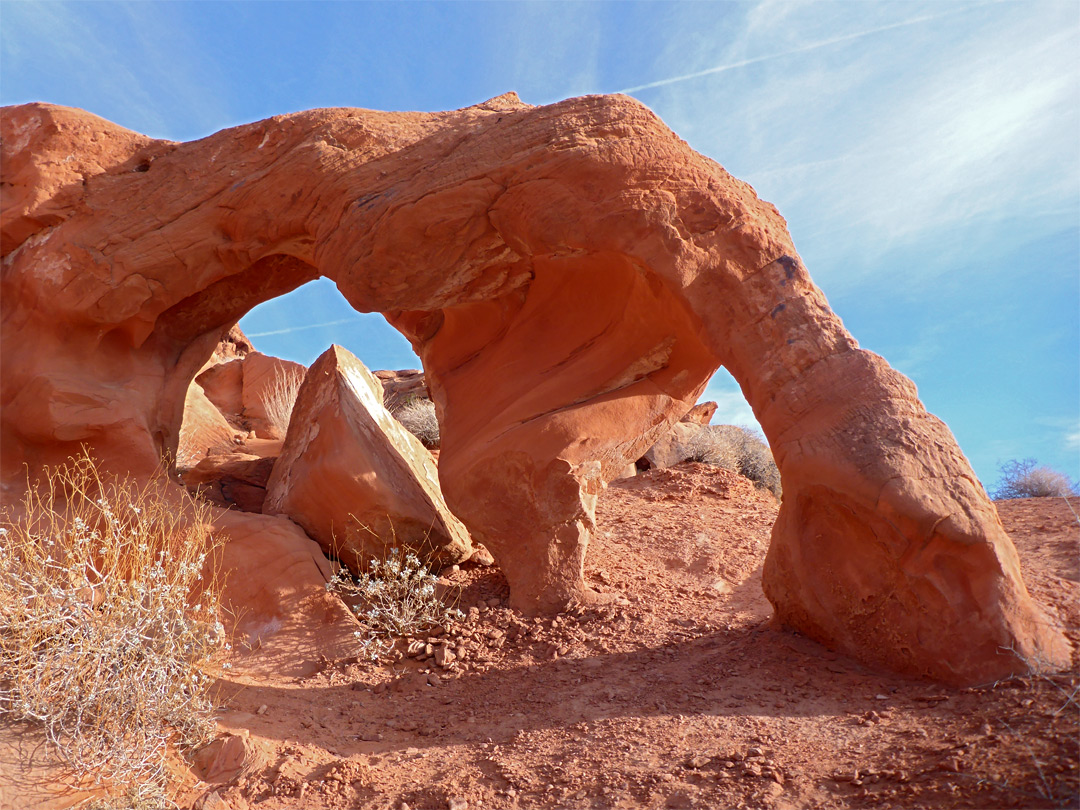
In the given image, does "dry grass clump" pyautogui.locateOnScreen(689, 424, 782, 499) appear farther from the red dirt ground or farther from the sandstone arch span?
the sandstone arch span

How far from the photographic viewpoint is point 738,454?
11.5 m

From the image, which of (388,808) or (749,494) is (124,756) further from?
(749,494)

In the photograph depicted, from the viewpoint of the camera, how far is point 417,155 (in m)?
5.36

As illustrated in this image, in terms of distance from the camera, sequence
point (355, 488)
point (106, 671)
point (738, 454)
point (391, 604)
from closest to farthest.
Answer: point (106, 671)
point (391, 604)
point (355, 488)
point (738, 454)

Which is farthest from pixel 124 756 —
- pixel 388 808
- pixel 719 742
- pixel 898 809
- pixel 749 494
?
pixel 749 494

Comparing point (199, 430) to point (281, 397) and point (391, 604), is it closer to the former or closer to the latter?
point (281, 397)

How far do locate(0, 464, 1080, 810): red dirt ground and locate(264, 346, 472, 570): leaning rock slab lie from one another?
0.80m

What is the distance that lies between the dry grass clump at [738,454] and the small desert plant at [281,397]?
6787 mm

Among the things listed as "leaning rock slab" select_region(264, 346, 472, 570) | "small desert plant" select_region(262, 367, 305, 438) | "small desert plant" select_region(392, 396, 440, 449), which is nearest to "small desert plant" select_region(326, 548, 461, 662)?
"leaning rock slab" select_region(264, 346, 472, 570)

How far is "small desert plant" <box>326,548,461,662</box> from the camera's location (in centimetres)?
507

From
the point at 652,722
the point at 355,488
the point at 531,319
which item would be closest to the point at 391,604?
the point at 355,488

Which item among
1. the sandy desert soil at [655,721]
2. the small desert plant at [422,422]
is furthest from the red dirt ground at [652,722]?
the small desert plant at [422,422]

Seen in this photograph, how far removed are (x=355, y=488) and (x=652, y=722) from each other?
320 centimetres

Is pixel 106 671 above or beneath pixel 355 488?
beneath
